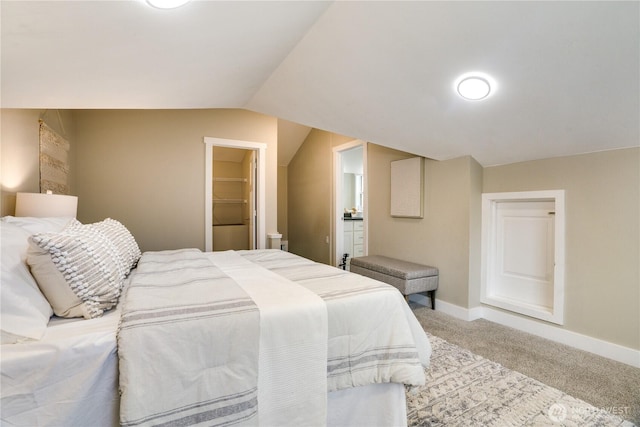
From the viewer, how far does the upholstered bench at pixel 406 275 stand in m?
3.10

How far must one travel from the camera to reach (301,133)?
564 cm

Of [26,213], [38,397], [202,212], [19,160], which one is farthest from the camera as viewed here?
[202,212]

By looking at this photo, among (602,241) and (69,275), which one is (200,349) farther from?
(602,241)

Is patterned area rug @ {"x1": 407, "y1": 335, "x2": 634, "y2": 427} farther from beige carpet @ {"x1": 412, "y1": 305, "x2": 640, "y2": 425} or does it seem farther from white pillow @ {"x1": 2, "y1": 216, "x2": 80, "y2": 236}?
white pillow @ {"x1": 2, "y1": 216, "x2": 80, "y2": 236}

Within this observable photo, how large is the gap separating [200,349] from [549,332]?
2873 mm

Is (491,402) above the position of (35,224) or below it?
below

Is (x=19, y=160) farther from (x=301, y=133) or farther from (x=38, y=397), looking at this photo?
(x=301, y=133)

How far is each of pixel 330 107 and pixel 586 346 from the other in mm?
2815

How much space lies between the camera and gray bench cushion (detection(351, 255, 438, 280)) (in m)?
3.12

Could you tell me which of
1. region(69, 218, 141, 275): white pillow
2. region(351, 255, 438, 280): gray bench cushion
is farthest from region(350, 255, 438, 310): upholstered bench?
region(69, 218, 141, 275): white pillow

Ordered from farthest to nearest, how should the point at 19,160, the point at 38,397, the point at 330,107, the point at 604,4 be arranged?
the point at 330,107
the point at 19,160
the point at 604,4
the point at 38,397

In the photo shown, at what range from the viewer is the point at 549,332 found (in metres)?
2.56

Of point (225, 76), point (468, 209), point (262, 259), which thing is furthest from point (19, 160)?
point (468, 209)

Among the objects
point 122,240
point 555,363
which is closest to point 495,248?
point 555,363
